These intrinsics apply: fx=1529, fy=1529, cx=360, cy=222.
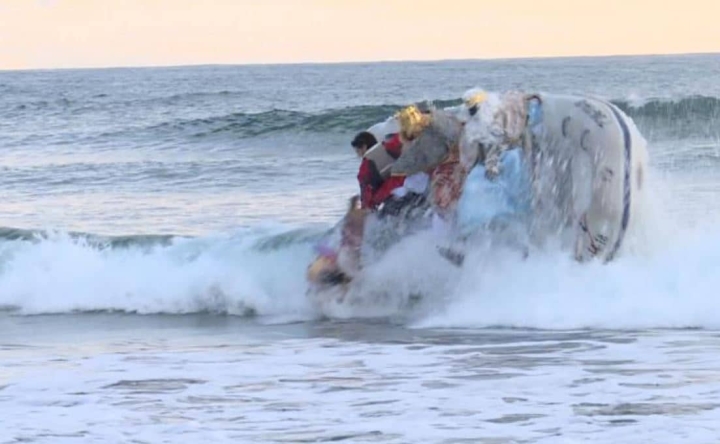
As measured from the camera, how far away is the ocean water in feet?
21.7

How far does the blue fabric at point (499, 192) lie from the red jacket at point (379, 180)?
511mm

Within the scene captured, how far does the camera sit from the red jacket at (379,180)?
10.3 m

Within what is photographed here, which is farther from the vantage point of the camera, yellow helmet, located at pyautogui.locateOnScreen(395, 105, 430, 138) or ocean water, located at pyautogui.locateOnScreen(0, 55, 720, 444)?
yellow helmet, located at pyautogui.locateOnScreen(395, 105, 430, 138)

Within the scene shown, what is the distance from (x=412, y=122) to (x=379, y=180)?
1.49 feet

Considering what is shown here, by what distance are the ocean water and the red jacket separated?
394mm

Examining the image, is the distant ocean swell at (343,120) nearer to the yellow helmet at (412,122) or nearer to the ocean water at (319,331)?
the ocean water at (319,331)

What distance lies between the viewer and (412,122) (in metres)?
10.2

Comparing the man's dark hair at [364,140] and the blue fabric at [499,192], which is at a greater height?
the man's dark hair at [364,140]

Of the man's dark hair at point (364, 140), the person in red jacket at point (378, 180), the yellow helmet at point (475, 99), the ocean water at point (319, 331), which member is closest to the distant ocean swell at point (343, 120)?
the ocean water at point (319, 331)

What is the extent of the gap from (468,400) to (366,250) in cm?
357

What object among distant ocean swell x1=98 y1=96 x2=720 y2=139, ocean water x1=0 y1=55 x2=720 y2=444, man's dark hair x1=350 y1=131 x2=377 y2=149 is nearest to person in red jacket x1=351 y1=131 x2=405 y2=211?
man's dark hair x1=350 y1=131 x2=377 y2=149

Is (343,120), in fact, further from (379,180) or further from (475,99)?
(475,99)

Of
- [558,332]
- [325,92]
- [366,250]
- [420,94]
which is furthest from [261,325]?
[325,92]

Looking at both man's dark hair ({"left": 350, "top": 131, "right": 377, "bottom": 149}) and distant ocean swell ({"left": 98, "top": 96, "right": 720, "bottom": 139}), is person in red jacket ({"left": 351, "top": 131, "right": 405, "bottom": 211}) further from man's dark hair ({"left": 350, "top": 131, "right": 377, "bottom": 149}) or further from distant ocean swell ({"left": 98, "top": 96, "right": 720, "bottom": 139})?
distant ocean swell ({"left": 98, "top": 96, "right": 720, "bottom": 139})
